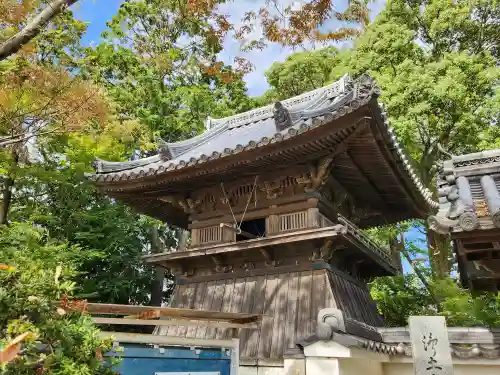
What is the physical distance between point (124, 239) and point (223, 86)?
10.7 metres

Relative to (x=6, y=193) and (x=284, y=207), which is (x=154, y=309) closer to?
(x=284, y=207)

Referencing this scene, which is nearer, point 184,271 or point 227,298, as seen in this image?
point 227,298

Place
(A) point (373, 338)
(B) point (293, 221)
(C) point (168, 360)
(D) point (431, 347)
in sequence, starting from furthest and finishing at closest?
(B) point (293, 221)
(A) point (373, 338)
(D) point (431, 347)
(C) point (168, 360)

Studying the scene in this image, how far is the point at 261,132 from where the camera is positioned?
1093 cm

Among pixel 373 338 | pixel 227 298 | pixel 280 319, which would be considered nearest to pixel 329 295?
pixel 280 319

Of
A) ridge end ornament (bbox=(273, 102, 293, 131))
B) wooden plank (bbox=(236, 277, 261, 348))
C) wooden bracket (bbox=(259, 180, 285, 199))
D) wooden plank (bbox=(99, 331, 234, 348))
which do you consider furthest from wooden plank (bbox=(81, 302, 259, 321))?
ridge end ornament (bbox=(273, 102, 293, 131))

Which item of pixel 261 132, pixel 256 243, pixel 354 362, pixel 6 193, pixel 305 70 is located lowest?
pixel 354 362

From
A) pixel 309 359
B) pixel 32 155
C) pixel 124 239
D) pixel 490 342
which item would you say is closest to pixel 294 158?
pixel 309 359

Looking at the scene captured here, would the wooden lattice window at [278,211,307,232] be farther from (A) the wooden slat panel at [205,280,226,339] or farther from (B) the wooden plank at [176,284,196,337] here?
(B) the wooden plank at [176,284,196,337]

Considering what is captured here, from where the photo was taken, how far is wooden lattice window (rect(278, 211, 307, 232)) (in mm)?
8203

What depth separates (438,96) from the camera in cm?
1484

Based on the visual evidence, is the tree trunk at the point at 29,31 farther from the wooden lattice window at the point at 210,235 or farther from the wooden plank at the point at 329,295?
the wooden plank at the point at 329,295

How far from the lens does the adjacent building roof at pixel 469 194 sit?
421cm

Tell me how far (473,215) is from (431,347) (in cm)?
152
